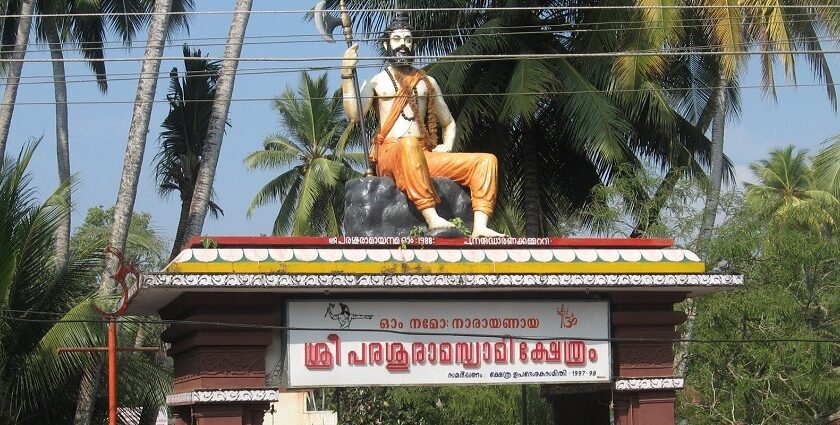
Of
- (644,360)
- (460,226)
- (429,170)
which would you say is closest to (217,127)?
(429,170)

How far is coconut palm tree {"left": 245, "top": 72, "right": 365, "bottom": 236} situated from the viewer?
132ft

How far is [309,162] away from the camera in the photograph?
42031 millimetres

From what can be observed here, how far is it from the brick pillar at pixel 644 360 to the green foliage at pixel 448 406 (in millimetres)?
12274

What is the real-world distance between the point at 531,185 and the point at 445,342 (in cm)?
1354

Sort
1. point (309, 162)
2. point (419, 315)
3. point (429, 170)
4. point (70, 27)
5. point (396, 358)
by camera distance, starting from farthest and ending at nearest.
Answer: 1. point (309, 162)
2. point (70, 27)
3. point (429, 170)
4. point (419, 315)
5. point (396, 358)

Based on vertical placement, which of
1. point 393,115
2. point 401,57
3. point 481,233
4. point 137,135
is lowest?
point 481,233

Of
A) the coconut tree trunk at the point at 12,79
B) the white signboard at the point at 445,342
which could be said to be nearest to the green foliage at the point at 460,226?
the white signboard at the point at 445,342

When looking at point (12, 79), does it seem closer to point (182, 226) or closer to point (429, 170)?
point (182, 226)

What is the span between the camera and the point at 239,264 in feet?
46.4

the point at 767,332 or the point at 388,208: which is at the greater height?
the point at 388,208

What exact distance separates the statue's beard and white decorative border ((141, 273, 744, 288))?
350cm

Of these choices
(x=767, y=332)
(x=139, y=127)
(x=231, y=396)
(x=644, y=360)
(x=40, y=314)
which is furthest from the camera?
(x=139, y=127)

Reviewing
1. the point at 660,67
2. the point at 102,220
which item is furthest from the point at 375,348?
the point at 102,220

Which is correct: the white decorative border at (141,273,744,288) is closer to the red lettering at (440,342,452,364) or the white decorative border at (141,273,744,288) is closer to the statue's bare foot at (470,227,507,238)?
the red lettering at (440,342,452,364)
